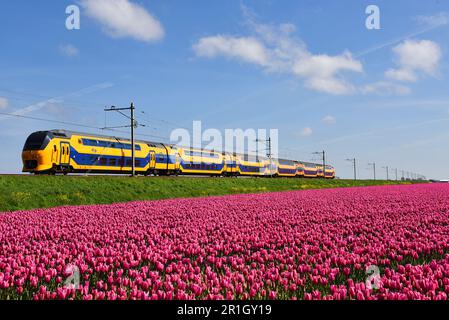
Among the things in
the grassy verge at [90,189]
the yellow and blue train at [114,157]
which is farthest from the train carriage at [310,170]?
the grassy verge at [90,189]

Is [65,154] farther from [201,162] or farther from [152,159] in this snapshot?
[201,162]

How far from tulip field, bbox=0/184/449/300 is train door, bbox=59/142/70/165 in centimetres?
2352

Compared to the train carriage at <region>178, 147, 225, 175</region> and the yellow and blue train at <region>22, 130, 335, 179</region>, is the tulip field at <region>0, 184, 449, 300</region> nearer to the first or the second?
the yellow and blue train at <region>22, 130, 335, 179</region>

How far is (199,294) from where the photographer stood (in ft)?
15.3

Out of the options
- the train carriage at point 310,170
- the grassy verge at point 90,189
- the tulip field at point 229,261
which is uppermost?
the train carriage at point 310,170

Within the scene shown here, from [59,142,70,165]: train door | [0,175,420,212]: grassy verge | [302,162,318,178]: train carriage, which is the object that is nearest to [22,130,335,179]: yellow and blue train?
[59,142,70,165]: train door

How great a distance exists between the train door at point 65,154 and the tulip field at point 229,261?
2352cm

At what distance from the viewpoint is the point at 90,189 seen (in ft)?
81.2

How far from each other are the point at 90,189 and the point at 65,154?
10.6 m

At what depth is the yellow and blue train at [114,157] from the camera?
3274 centimetres

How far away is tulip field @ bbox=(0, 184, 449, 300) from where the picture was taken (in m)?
4.74

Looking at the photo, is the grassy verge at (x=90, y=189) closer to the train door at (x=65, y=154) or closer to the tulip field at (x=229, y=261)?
the train door at (x=65, y=154)

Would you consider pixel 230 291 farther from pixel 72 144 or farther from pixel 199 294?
pixel 72 144

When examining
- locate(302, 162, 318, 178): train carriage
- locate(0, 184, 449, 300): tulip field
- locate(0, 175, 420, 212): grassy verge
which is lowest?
locate(0, 184, 449, 300): tulip field
